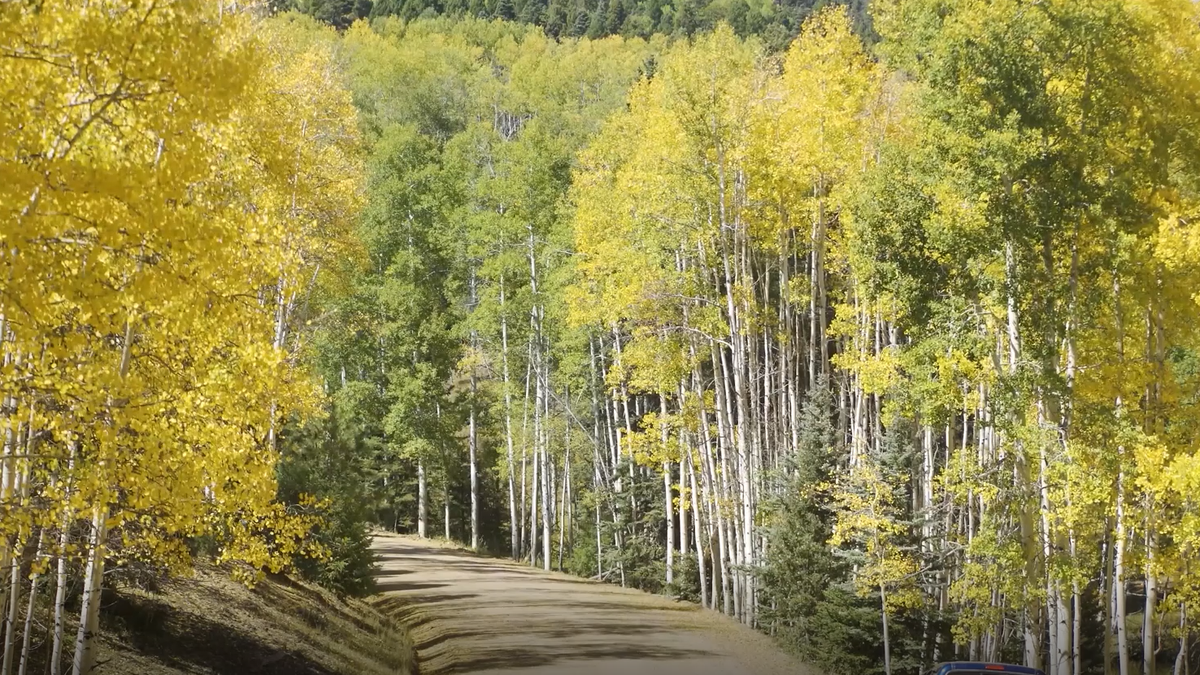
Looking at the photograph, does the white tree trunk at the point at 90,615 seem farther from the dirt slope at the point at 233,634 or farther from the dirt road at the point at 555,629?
the dirt road at the point at 555,629

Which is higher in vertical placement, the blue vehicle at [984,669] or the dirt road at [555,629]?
the dirt road at [555,629]

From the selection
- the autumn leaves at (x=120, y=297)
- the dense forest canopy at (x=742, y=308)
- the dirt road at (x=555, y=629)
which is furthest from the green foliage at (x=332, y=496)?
the autumn leaves at (x=120, y=297)

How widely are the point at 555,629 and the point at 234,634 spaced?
7381mm

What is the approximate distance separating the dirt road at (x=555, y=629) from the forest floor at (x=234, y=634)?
1.21 metres

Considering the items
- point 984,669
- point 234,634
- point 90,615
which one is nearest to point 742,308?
point 234,634

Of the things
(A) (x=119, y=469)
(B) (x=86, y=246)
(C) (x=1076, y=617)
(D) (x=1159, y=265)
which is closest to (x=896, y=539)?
(C) (x=1076, y=617)

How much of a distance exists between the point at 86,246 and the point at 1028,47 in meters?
11.8

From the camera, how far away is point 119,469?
7516 mm

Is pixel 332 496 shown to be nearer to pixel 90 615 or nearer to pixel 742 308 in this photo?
pixel 742 308

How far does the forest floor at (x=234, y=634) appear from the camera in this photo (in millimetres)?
11367

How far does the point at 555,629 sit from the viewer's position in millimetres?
19328

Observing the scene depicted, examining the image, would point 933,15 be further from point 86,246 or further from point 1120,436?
point 86,246

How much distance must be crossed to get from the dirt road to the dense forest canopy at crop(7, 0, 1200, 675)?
3.89 feet

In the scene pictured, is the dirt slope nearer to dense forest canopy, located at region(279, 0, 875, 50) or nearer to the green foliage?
the green foliage
